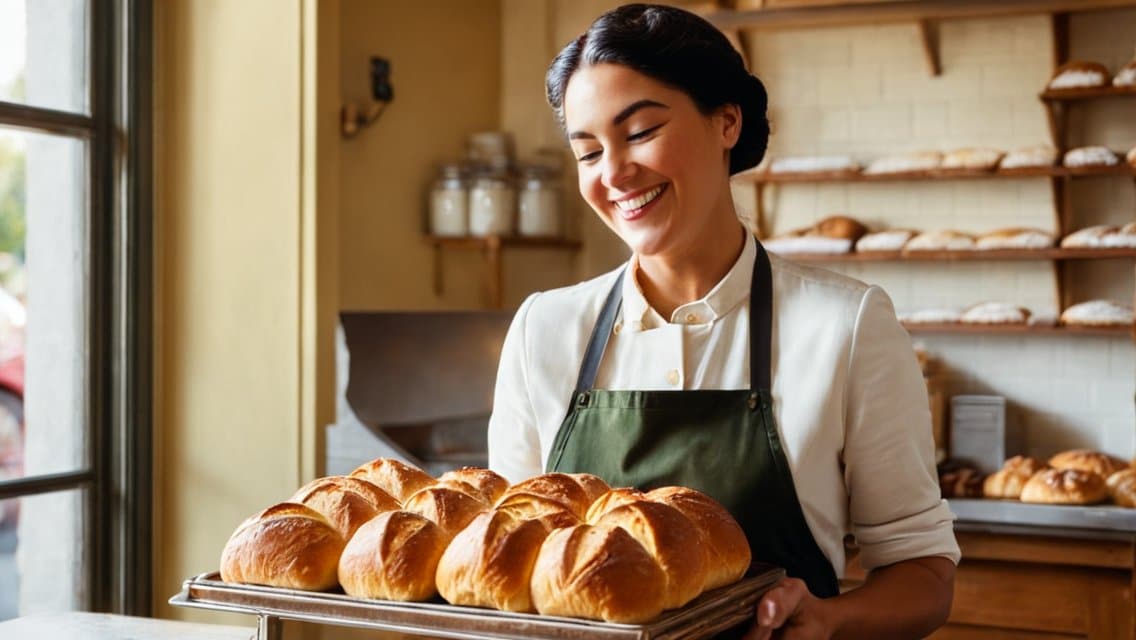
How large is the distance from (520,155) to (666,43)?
3252mm

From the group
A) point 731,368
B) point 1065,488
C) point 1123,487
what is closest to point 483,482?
point 731,368

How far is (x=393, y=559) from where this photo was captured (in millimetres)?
1158

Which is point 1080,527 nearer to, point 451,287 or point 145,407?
point 451,287

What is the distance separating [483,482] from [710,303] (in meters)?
0.39

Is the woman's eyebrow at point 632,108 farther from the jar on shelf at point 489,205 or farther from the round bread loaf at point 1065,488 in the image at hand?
the jar on shelf at point 489,205

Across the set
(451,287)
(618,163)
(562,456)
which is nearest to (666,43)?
(618,163)

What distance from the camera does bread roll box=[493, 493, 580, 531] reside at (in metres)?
1.22

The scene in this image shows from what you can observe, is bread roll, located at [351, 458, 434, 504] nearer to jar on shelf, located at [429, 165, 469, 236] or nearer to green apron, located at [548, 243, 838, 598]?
green apron, located at [548, 243, 838, 598]

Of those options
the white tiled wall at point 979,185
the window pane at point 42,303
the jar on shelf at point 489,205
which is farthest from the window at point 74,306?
the white tiled wall at point 979,185

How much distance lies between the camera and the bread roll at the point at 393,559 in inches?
45.5

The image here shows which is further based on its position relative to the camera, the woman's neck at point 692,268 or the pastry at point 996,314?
the pastry at point 996,314

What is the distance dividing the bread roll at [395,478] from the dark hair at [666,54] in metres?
0.48

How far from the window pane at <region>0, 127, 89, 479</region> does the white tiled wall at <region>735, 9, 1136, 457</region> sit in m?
2.22

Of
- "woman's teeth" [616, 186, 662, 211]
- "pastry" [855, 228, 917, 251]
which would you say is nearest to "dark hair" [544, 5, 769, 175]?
"woman's teeth" [616, 186, 662, 211]
